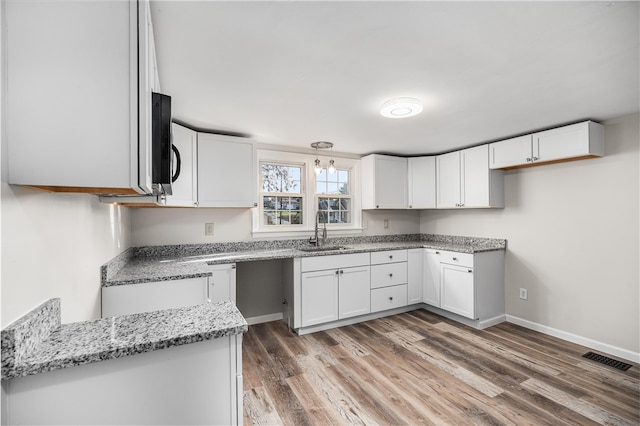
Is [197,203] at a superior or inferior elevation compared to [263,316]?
superior

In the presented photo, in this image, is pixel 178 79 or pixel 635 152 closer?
pixel 178 79

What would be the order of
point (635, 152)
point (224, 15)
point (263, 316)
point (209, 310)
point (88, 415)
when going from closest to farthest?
point (88, 415), point (209, 310), point (224, 15), point (635, 152), point (263, 316)

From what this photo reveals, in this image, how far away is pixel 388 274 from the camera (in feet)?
12.5

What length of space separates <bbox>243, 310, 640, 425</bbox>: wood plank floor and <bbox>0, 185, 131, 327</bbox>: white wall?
1.25 metres

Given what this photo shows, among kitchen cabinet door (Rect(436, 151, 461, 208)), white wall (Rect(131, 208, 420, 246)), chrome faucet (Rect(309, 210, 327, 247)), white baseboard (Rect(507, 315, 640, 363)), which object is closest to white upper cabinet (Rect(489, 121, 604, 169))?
kitchen cabinet door (Rect(436, 151, 461, 208))

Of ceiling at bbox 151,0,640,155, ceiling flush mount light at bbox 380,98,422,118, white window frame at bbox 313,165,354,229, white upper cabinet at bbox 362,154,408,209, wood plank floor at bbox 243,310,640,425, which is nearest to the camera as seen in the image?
ceiling at bbox 151,0,640,155

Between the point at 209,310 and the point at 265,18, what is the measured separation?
1.27m

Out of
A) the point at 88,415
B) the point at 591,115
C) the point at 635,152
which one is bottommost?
the point at 88,415

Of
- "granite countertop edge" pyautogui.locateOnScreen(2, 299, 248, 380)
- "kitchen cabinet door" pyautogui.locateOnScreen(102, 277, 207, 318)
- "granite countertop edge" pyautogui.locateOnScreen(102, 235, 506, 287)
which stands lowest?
"kitchen cabinet door" pyautogui.locateOnScreen(102, 277, 207, 318)

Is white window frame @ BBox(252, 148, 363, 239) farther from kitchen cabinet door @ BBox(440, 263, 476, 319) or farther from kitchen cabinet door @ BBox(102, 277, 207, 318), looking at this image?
kitchen cabinet door @ BBox(102, 277, 207, 318)

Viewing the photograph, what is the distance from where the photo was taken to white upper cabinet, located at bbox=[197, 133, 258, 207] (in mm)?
3047

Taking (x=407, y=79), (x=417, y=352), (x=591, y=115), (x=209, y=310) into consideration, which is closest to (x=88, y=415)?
(x=209, y=310)

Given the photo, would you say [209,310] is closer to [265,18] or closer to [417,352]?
[265,18]

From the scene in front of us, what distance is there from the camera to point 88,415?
2.81ft
